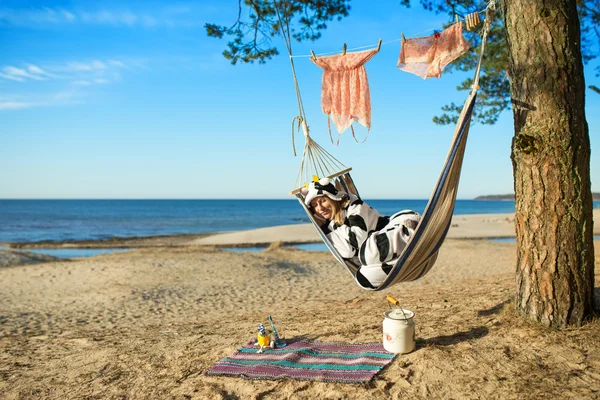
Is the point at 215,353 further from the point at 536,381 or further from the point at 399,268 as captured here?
the point at 536,381

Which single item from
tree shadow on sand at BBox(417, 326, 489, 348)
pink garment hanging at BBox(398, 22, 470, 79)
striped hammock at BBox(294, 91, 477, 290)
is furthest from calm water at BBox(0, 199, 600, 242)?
striped hammock at BBox(294, 91, 477, 290)

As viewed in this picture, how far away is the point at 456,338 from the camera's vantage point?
251 centimetres

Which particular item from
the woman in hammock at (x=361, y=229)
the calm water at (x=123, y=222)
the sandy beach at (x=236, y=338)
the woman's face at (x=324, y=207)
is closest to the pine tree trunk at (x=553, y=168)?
the sandy beach at (x=236, y=338)

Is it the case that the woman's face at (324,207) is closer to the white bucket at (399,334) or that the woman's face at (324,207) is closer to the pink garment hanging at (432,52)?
the white bucket at (399,334)

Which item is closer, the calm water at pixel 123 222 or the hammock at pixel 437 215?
the hammock at pixel 437 215

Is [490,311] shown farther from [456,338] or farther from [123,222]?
[123,222]

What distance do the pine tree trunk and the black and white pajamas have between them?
0.58 m

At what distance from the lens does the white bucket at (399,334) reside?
7.54ft

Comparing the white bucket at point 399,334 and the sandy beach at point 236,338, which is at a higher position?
the white bucket at point 399,334

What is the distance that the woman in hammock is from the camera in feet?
7.71

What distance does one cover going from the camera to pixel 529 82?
236 cm

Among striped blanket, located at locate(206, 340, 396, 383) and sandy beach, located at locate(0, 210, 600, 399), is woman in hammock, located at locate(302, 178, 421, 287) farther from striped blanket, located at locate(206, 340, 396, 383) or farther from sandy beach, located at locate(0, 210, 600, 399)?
sandy beach, located at locate(0, 210, 600, 399)

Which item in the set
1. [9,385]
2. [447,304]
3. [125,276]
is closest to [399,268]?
[447,304]

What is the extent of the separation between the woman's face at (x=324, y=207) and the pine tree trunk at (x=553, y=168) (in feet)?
3.24
